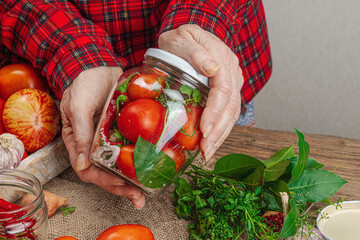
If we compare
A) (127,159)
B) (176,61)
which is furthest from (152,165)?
(176,61)

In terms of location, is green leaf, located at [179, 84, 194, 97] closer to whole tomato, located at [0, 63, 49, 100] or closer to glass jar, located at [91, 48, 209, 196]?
glass jar, located at [91, 48, 209, 196]

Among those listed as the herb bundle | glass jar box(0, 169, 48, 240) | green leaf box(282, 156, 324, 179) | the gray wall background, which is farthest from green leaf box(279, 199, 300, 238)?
the gray wall background

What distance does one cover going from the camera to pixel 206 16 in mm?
729

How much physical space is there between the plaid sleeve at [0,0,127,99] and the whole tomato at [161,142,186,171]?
27cm

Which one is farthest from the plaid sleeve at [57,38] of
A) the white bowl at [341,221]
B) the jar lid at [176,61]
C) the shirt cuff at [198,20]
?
the white bowl at [341,221]

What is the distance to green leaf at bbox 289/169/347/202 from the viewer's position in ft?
2.06

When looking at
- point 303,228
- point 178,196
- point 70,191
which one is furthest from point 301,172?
point 70,191

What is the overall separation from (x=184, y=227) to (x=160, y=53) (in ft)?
0.92

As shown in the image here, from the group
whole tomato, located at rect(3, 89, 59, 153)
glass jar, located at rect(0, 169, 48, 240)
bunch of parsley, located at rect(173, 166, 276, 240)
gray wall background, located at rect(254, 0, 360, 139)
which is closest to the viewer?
glass jar, located at rect(0, 169, 48, 240)

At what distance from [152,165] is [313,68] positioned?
1321 mm

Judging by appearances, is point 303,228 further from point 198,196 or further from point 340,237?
point 198,196

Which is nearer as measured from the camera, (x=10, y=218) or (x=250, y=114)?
(x=10, y=218)

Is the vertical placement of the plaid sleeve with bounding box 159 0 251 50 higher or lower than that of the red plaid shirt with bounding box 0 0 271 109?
higher

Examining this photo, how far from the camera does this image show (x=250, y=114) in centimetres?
115
